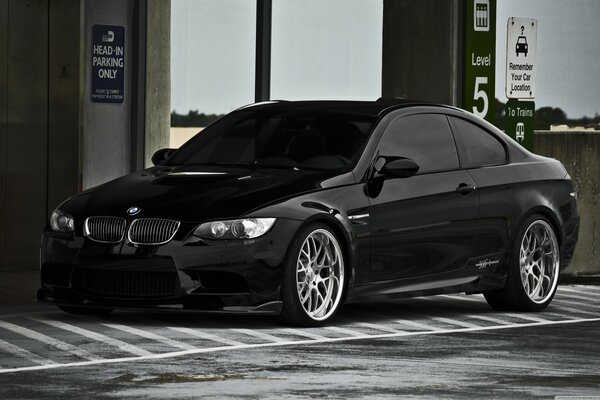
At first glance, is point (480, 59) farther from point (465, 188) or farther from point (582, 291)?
point (465, 188)

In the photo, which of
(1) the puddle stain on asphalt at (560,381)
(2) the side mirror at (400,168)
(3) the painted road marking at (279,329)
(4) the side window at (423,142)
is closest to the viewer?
(1) the puddle stain on asphalt at (560,381)

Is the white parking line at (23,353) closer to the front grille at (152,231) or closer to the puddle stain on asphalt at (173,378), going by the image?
the puddle stain on asphalt at (173,378)

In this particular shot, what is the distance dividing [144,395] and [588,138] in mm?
10749

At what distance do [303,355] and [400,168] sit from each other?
2394 mm

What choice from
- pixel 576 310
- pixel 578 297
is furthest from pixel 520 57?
pixel 576 310

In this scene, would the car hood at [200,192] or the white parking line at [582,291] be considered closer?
the car hood at [200,192]

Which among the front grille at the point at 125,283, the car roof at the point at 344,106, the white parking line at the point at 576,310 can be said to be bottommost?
the white parking line at the point at 576,310

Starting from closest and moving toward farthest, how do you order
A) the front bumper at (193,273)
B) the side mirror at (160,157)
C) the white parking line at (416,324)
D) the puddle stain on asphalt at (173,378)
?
the puddle stain on asphalt at (173,378) → the front bumper at (193,273) → the white parking line at (416,324) → the side mirror at (160,157)

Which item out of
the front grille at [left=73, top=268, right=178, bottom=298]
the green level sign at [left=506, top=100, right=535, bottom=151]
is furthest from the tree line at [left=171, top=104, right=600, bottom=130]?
the front grille at [left=73, top=268, right=178, bottom=298]

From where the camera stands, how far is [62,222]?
12078 mm

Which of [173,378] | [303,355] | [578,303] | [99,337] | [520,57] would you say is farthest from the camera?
[520,57]

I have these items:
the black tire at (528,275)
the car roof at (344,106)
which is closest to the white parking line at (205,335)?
the car roof at (344,106)

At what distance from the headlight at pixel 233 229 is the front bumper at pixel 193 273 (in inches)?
1.4

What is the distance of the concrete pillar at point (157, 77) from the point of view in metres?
A: 17.2
